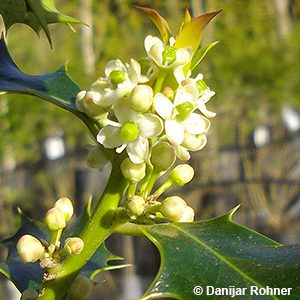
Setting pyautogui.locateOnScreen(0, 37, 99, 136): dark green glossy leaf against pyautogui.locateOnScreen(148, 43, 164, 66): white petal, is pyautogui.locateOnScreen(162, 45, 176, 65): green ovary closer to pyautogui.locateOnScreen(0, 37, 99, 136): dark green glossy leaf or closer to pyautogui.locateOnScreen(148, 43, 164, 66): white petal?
pyautogui.locateOnScreen(148, 43, 164, 66): white petal

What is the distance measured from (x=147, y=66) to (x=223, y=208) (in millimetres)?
4804

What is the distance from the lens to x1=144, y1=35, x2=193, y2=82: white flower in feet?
1.75

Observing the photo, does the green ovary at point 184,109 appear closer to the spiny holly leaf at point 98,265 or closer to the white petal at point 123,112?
the white petal at point 123,112

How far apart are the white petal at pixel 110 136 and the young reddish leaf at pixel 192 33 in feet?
0.38

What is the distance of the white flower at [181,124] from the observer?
1.78 feet

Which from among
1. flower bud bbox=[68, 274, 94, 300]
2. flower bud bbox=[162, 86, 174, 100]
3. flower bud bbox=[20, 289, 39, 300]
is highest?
flower bud bbox=[162, 86, 174, 100]

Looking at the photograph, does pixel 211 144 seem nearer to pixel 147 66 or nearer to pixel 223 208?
pixel 223 208

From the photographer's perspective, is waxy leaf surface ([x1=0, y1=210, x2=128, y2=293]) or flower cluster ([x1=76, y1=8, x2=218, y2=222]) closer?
flower cluster ([x1=76, y1=8, x2=218, y2=222])

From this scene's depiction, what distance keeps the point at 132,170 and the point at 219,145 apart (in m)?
5.01

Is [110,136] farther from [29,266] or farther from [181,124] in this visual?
[29,266]

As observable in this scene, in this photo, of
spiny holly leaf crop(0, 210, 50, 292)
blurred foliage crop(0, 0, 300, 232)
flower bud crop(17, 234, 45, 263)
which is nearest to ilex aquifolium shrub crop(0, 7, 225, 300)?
flower bud crop(17, 234, 45, 263)

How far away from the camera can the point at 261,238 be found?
60cm

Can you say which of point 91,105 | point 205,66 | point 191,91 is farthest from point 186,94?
point 205,66

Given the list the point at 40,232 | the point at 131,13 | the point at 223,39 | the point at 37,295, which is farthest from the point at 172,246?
the point at 131,13
